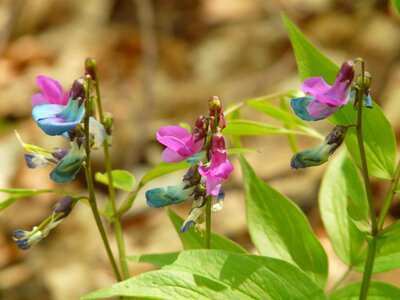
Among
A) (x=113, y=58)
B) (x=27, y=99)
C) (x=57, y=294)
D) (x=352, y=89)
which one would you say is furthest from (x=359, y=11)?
(x=352, y=89)

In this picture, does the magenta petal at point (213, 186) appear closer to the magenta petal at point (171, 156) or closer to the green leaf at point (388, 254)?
the magenta petal at point (171, 156)

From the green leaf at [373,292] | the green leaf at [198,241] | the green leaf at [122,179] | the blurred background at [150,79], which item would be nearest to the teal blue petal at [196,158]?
the green leaf at [198,241]

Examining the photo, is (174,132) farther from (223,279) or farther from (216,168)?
(223,279)

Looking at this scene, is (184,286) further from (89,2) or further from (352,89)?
(89,2)

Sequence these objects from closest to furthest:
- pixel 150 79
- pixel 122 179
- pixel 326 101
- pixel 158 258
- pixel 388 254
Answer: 1. pixel 326 101
2. pixel 158 258
3. pixel 388 254
4. pixel 122 179
5. pixel 150 79

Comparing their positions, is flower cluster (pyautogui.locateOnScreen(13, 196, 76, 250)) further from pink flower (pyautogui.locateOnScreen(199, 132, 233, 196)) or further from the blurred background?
the blurred background

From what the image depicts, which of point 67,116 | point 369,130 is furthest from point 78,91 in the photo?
point 369,130
